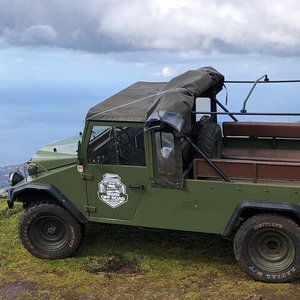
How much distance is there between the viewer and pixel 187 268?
23.1ft

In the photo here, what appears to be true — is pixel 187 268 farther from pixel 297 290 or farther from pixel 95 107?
pixel 95 107

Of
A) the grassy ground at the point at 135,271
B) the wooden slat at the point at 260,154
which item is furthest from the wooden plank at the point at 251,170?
the wooden slat at the point at 260,154

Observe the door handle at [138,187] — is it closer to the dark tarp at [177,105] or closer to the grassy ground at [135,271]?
the dark tarp at [177,105]

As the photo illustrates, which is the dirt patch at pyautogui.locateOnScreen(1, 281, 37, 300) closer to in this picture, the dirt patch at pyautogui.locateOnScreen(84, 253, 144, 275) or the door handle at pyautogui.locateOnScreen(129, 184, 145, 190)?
the dirt patch at pyautogui.locateOnScreen(84, 253, 144, 275)

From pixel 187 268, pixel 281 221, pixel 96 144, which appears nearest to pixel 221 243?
pixel 187 268

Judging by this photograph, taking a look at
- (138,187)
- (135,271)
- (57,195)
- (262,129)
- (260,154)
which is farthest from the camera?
(262,129)

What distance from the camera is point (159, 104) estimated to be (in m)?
6.62

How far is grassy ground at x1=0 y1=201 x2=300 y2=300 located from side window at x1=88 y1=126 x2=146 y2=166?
57.9 inches

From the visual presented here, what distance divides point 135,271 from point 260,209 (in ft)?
6.21

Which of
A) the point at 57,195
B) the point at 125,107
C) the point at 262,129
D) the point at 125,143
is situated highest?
the point at 125,107

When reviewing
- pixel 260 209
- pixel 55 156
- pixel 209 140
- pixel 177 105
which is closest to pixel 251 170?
pixel 260 209

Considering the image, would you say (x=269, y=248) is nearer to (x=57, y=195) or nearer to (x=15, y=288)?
(x=57, y=195)

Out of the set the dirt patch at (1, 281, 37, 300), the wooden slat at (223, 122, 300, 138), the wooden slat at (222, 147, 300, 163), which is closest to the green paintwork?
the dirt patch at (1, 281, 37, 300)

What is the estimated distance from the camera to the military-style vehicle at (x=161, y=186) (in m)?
6.40
